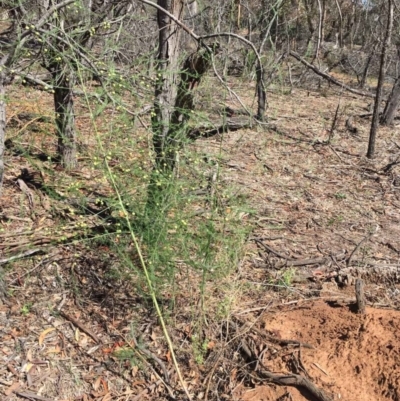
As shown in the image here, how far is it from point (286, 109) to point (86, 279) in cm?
662

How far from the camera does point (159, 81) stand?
12.0 ft

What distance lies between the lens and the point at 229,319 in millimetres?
3508

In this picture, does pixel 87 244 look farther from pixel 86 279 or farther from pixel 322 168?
pixel 322 168

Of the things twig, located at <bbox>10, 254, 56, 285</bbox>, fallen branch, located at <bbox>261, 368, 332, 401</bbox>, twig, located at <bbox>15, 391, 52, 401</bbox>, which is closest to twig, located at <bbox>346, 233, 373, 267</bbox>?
fallen branch, located at <bbox>261, 368, 332, 401</bbox>

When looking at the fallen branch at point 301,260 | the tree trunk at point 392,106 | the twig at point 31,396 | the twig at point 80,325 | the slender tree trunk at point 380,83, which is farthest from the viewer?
the tree trunk at point 392,106

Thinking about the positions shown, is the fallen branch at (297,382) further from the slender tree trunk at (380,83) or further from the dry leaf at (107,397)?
the slender tree trunk at (380,83)

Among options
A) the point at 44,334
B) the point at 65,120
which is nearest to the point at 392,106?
the point at 65,120

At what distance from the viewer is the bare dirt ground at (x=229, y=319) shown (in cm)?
312

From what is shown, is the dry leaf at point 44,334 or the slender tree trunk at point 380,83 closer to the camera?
the dry leaf at point 44,334

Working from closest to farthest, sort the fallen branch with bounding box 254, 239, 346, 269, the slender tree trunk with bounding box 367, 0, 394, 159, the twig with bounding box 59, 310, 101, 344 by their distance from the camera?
1. the twig with bounding box 59, 310, 101, 344
2. the fallen branch with bounding box 254, 239, 346, 269
3. the slender tree trunk with bounding box 367, 0, 394, 159

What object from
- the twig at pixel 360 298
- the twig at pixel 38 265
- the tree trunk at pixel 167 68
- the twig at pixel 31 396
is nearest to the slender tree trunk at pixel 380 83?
the tree trunk at pixel 167 68

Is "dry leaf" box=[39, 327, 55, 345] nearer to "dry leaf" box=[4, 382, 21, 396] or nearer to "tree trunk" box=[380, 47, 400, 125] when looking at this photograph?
"dry leaf" box=[4, 382, 21, 396]

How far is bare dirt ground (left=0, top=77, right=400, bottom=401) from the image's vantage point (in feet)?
10.2

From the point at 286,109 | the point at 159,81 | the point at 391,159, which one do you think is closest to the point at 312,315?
the point at 159,81
